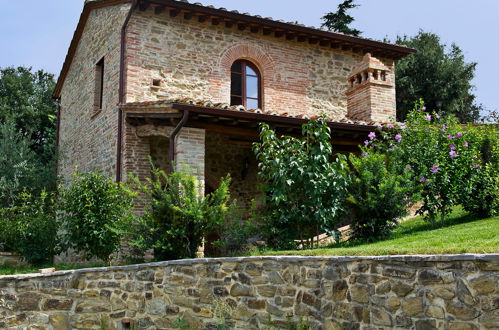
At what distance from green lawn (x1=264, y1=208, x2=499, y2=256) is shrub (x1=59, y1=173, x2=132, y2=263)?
3.18 metres

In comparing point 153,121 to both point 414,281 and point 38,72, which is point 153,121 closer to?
point 414,281

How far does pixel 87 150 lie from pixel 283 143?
269 inches

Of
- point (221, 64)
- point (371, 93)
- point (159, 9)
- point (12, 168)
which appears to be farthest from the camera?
point (12, 168)

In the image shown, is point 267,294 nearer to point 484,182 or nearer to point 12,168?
point 484,182

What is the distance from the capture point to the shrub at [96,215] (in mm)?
9078

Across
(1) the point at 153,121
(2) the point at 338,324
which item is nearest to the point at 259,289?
(2) the point at 338,324

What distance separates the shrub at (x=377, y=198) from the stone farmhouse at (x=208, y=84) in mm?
2325

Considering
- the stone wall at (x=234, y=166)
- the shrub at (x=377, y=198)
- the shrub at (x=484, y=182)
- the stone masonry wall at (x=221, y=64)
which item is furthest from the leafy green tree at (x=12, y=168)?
the shrub at (x=484, y=182)

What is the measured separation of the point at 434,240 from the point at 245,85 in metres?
7.60

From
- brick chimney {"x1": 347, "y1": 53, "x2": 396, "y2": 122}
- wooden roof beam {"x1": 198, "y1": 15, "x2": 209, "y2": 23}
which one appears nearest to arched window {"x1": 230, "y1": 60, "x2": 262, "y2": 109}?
wooden roof beam {"x1": 198, "y1": 15, "x2": 209, "y2": 23}

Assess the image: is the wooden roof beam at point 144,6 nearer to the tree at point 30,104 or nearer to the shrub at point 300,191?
the shrub at point 300,191

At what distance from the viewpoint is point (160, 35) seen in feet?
39.5

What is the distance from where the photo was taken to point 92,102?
1331cm

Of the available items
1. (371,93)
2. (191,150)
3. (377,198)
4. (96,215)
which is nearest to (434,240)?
(377,198)
